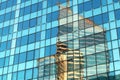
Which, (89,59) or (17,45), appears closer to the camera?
(89,59)

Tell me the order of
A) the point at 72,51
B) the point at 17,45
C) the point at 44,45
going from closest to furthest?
1. the point at 72,51
2. the point at 44,45
3. the point at 17,45

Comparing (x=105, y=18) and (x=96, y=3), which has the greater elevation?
(x=96, y=3)

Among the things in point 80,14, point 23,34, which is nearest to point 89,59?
point 80,14

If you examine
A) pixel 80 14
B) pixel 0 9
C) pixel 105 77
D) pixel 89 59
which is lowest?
pixel 105 77

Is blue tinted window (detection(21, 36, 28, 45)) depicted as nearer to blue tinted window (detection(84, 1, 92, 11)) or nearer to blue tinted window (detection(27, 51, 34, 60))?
blue tinted window (detection(27, 51, 34, 60))

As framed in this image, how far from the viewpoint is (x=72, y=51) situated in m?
50.0

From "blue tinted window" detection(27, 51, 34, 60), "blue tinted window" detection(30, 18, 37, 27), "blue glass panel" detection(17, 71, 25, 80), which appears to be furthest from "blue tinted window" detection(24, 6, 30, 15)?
"blue glass panel" detection(17, 71, 25, 80)

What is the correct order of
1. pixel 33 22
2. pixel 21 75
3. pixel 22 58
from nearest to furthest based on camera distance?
pixel 21 75 → pixel 22 58 → pixel 33 22

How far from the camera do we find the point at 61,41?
52.2m

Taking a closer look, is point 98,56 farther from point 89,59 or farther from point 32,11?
point 32,11

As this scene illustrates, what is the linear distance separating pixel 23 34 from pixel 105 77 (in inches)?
798

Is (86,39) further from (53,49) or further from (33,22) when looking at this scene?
(33,22)

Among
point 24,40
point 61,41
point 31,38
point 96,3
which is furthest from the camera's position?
point 24,40

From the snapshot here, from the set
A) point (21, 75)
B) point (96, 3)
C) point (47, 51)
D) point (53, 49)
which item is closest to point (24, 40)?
point (47, 51)
